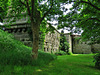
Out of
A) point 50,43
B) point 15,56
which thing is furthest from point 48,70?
point 50,43

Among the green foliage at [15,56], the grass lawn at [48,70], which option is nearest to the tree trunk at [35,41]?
the green foliage at [15,56]

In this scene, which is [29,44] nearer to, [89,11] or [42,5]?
[42,5]

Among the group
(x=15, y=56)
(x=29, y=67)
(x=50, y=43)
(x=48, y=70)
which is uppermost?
(x=50, y=43)

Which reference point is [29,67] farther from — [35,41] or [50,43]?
[50,43]

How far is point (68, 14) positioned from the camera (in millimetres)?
6961

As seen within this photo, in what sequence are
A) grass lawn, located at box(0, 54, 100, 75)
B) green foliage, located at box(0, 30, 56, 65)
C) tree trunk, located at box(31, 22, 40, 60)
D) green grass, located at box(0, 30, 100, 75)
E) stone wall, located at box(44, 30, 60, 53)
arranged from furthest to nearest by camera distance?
stone wall, located at box(44, 30, 60, 53), tree trunk, located at box(31, 22, 40, 60), green foliage, located at box(0, 30, 56, 65), green grass, located at box(0, 30, 100, 75), grass lawn, located at box(0, 54, 100, 75)

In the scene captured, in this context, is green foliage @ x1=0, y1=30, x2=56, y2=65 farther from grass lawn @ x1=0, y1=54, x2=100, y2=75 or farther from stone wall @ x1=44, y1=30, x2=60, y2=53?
stone wall @ x1=44, y1=30, x2=60, y2=53

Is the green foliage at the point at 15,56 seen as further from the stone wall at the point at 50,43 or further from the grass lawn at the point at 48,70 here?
the stone wall at the point at 50,43

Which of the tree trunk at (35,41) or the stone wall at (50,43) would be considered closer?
the tree trunk at (35,41)

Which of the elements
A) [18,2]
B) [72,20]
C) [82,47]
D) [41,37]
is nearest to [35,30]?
[18,2]

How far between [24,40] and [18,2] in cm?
718

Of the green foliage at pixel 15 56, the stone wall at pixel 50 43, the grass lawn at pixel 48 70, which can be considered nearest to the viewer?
the grass lawn at pixel 48 70

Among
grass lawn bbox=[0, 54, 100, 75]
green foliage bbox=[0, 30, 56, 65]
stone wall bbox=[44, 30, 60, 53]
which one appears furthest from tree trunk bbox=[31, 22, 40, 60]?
stone wall bbox=[44, 30, 60, 53]

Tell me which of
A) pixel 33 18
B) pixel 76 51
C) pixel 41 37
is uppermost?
pixel 33 18
